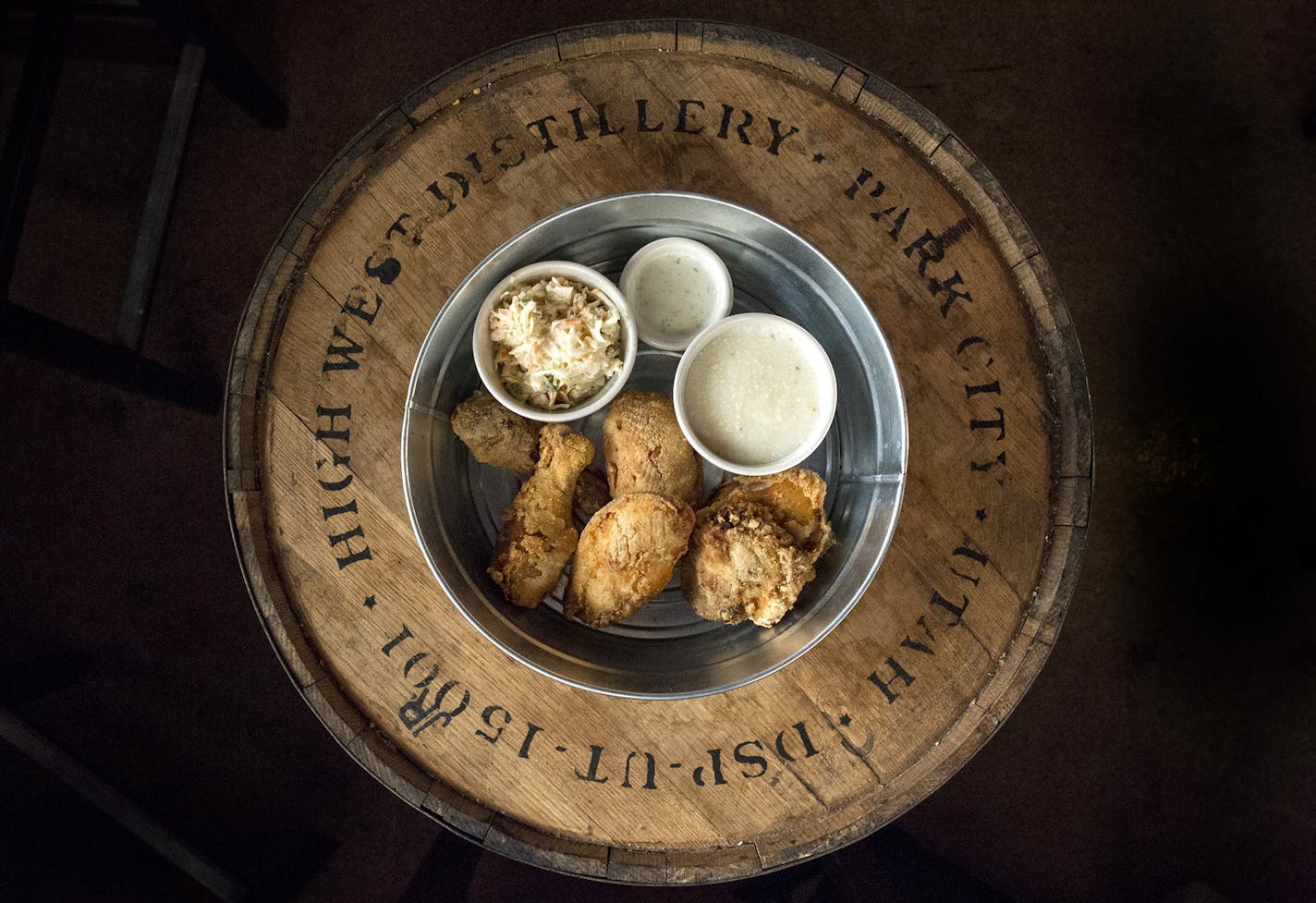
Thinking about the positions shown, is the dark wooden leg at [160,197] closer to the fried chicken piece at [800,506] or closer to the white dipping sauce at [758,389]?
the white dipping sauce at [758,389]

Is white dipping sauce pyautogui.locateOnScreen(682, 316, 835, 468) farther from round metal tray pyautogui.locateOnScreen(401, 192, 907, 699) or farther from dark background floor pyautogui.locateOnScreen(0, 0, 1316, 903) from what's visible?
dark background floor pyautogui.locateOnScreen(0, 0, 1316, 903)

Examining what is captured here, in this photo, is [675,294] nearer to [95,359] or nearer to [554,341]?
[554,341]

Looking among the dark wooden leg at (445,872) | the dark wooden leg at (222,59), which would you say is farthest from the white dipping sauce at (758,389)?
the dark wooden leg at (445,872)

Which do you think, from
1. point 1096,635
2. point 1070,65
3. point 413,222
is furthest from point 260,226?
point 1096,635

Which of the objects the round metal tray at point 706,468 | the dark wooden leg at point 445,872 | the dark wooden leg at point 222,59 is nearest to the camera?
the round metal tray at point 706,468

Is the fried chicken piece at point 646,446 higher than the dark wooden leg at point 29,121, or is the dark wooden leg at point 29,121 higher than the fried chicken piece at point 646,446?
the dark wooden leg at point 29,121

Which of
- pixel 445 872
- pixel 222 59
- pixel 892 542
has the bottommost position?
pixel 445 872

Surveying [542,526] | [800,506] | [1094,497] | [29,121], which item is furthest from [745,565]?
[29,121]
